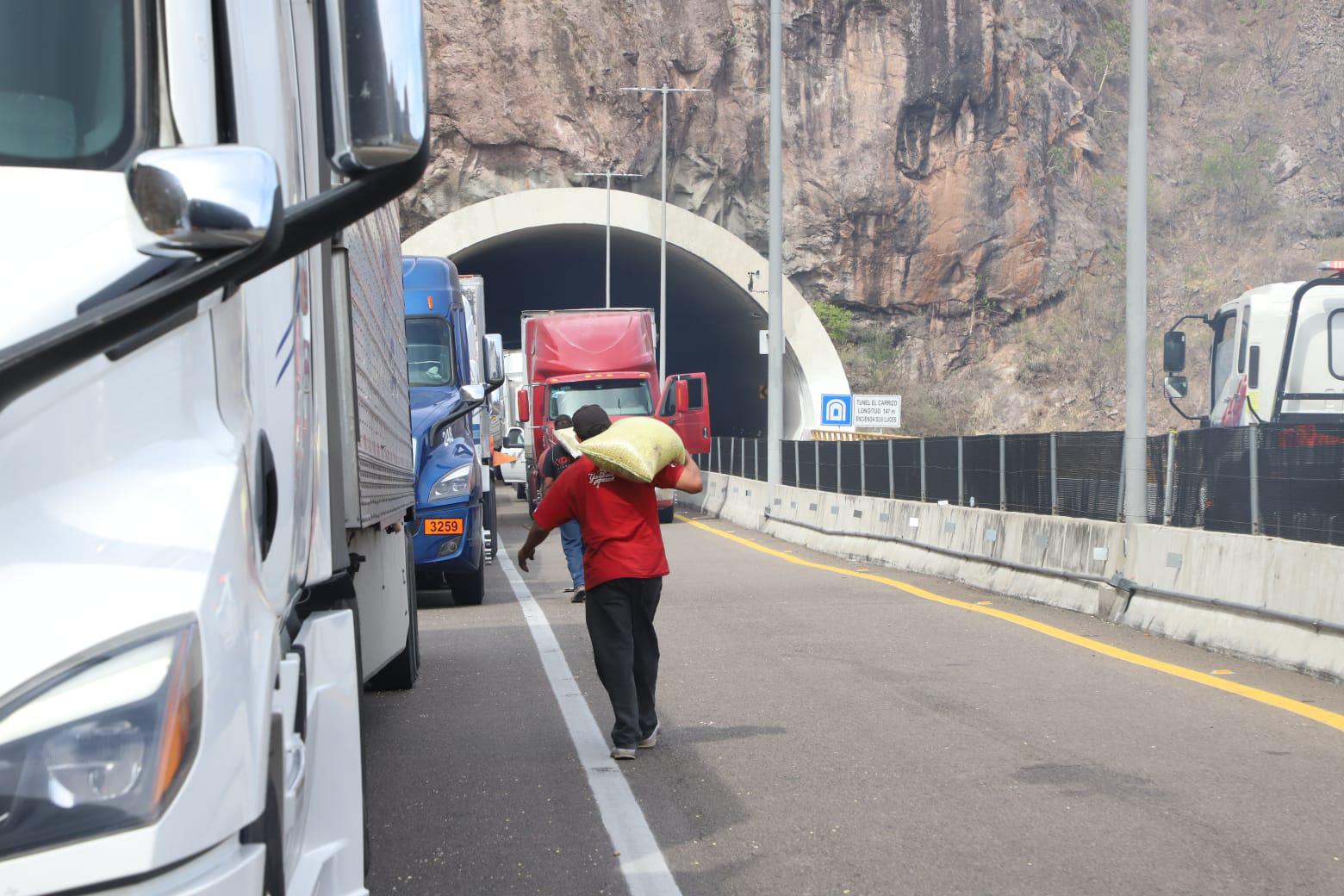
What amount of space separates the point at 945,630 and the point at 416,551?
474 centimetres

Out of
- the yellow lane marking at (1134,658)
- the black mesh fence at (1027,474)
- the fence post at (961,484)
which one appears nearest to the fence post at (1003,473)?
the black mesh fence at (1027,474)

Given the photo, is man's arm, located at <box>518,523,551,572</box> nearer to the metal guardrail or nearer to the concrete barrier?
the concrete barrier

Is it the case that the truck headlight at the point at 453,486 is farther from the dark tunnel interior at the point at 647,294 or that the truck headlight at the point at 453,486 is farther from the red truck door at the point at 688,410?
the dark tunnel interior at the point at 647,294

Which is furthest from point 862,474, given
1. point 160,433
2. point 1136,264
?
point 160,433

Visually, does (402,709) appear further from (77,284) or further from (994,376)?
(994,376)

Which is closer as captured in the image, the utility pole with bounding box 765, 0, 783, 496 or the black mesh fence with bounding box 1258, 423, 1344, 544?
the black mesh fence with bounding box 1258, 423, 1344, 544

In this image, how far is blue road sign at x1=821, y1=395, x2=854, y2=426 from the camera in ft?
114

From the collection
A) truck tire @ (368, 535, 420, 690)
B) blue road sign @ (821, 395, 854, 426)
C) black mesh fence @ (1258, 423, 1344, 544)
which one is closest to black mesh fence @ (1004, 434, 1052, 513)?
black mesh fence @ (1258, 423, 1344, 544)

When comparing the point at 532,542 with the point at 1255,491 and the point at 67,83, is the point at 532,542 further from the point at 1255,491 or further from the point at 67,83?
the point at 1255,491

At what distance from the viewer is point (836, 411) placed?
115 feet

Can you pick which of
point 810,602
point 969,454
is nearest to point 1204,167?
point 969,454

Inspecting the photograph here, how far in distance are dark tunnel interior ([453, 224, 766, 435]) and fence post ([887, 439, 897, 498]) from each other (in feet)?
84.1

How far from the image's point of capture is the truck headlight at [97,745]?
80.6 inches

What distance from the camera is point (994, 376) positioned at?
204 feet
